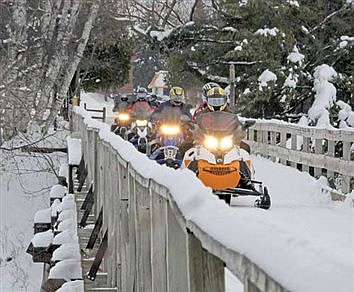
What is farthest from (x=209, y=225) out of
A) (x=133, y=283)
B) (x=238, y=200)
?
(x=238, y=200)

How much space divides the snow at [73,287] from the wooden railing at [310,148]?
280 inches

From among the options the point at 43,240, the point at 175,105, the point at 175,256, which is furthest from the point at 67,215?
the point at 175,256

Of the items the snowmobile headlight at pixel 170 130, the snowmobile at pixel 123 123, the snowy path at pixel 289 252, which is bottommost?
the snowmobile at pixel 123 123

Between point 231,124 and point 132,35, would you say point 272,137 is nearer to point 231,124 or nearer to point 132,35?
point 231,124

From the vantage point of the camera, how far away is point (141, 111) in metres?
18.7

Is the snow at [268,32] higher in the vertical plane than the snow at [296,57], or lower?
higher

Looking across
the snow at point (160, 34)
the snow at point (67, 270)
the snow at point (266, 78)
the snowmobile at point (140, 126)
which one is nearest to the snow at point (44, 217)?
the snow at point (67, 270)

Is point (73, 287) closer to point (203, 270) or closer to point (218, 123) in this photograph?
point (203, 270)

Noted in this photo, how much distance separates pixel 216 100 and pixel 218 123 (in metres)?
0.44

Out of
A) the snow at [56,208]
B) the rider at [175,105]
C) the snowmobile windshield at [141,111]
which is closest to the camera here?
the snow at [56,208]

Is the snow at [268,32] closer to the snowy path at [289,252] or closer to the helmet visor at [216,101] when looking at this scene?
the helmet visor at [216,101]

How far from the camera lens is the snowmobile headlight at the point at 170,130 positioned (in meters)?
13.5

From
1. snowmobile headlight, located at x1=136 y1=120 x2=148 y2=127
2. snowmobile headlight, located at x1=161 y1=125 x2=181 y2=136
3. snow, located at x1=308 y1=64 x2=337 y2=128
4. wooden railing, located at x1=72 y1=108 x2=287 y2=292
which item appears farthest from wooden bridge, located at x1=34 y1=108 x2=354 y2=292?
snow, located at x1=308 y1=64 x2=337 y2=128

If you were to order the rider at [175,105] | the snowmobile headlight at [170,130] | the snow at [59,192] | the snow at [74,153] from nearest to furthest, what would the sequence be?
the snow at [59,192]
the snow at [74,153]
the snowmobile headlight at [170,130]
the rider at [175,105]
